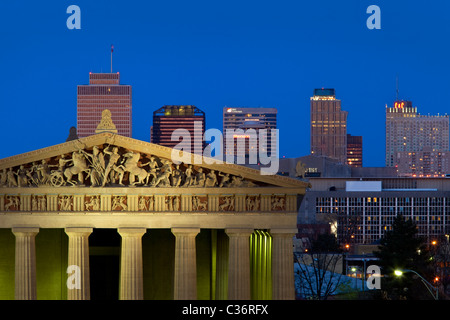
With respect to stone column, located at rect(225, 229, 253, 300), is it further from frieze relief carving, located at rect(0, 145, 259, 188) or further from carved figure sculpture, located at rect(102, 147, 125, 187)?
carved figure sculpture, located at rect(102, 147, 125, 187)

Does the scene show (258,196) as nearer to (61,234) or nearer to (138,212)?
(138,212)

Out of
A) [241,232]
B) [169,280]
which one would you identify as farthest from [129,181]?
[169,280]

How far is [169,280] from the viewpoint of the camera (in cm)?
7556

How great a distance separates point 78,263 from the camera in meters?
65.4

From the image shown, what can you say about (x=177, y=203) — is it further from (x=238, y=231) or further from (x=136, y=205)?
(x=238, y=231)

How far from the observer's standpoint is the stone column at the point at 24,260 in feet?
214

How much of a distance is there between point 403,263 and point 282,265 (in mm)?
42429

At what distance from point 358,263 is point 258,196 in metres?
97.2

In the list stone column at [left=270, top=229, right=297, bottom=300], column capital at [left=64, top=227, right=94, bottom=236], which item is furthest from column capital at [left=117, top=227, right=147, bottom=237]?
stone column at [left=270, top=229, right=297, bottom=300]

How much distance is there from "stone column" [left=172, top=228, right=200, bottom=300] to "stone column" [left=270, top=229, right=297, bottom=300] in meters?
5.08

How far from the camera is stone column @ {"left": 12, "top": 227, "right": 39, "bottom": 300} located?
2571 inches

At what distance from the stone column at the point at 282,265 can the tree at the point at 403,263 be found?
33426mm

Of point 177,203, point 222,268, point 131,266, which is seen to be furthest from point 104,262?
point 177,203

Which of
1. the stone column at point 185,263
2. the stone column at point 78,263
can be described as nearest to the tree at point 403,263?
the stone column at point 185,263
